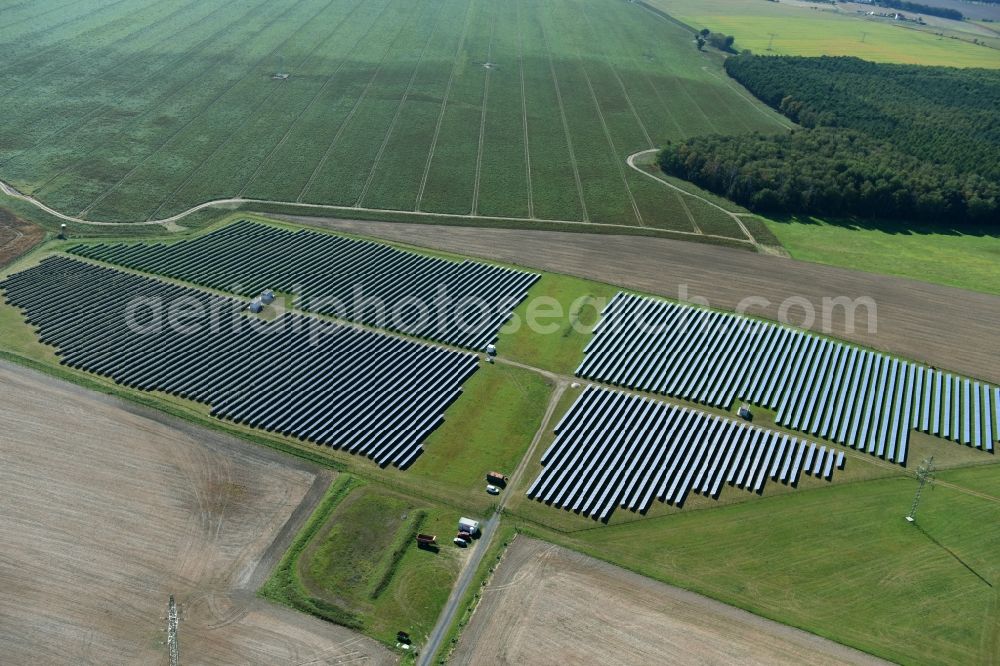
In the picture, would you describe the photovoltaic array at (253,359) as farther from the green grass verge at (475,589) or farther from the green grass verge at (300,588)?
the green grass verge at (475,589)

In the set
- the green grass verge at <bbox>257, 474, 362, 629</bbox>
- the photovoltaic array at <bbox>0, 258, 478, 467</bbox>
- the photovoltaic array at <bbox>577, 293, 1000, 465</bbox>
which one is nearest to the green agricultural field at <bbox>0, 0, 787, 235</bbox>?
the photovoltaic array at <bbox>0, 258, 478, 467</bbox>

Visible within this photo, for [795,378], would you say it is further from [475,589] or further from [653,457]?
[475,589]

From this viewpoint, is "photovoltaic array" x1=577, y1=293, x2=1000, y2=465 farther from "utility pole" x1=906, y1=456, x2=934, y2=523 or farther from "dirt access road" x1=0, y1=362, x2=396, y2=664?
"dirt access road" x1=0, y1=362, x2=396, y2=664

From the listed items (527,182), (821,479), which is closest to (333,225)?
(527,182)

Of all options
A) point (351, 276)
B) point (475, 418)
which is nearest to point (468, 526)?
point (475, 418)

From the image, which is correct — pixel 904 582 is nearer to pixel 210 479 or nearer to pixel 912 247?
pixel 210 479

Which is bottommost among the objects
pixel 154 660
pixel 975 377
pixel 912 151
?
pixel 154 660
